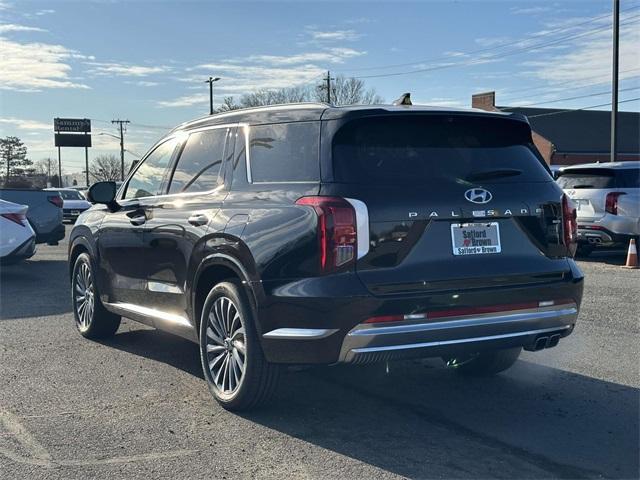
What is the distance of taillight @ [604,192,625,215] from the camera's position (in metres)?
12.2

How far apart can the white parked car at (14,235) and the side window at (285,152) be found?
7.51 metres

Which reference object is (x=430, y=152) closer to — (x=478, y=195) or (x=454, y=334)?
(x=478, y=195)

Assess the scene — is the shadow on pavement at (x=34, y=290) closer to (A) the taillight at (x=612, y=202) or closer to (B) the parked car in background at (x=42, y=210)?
(B) the parked car in background at (x=42, y=210)

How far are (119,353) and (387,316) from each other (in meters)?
3.29

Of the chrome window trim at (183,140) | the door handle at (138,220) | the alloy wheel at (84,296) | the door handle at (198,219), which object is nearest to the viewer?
the door handle at (198,219)

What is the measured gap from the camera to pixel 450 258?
157 inches

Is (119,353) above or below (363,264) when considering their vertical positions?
below

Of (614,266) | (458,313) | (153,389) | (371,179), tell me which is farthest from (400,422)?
(614,266)

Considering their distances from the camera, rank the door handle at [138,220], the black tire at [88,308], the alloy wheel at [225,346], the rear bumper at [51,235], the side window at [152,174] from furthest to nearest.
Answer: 1. the rear bumper at [51,235]
2. the black tire at [88,308]
3. the side window at [152,174]
4. the door handle at [138,220]
5. the alloy wheel at [225,346]

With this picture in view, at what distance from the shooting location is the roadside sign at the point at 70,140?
243ft

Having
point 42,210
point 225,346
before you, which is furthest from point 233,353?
point 42,210

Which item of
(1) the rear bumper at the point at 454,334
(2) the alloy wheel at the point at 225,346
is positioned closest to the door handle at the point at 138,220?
(2) the alloy wheel at the point at 225,346

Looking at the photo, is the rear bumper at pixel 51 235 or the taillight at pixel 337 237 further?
the rear bumper at pixel 51 235

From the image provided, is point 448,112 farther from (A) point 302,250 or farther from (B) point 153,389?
(B) point 153,389
